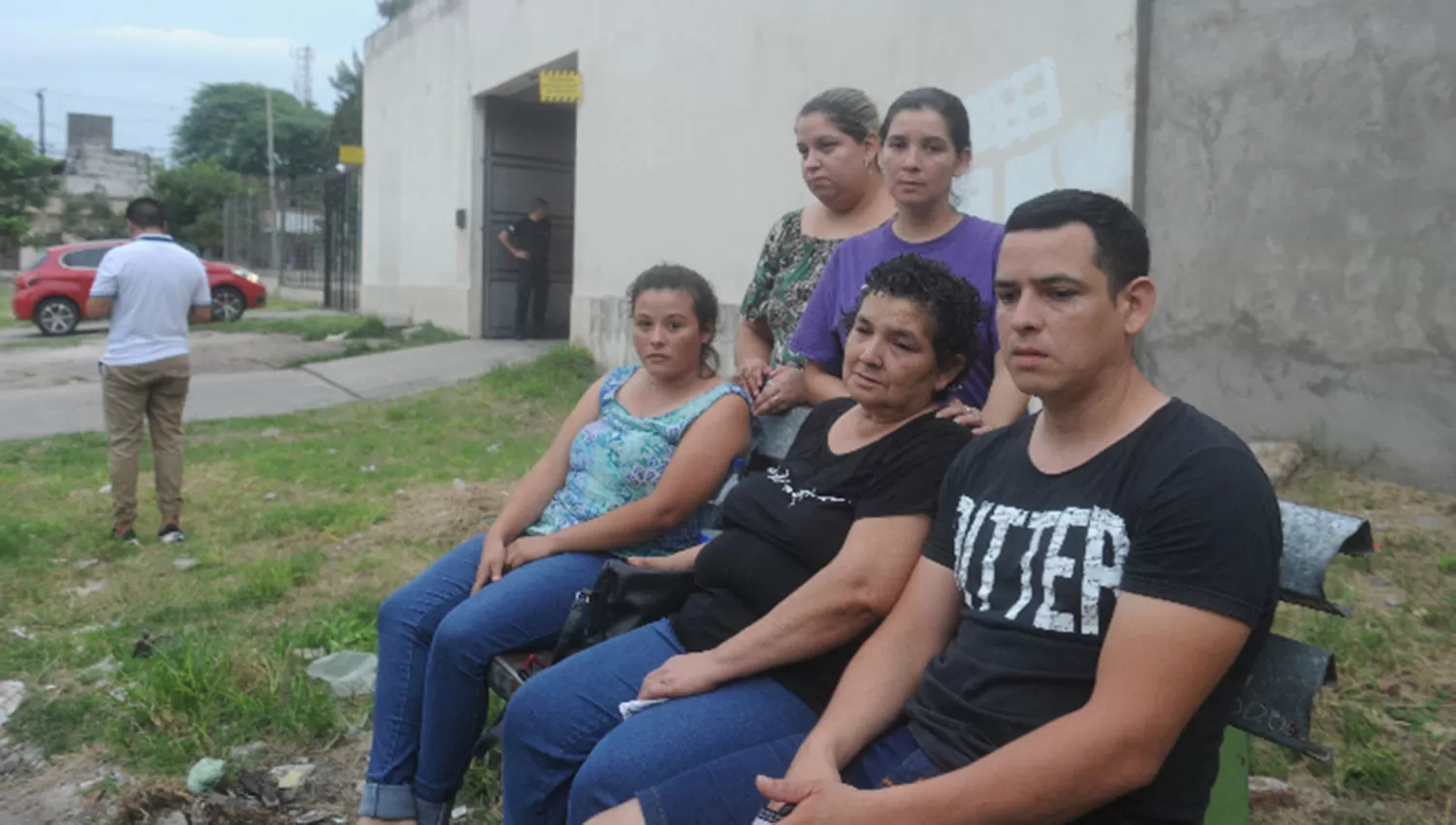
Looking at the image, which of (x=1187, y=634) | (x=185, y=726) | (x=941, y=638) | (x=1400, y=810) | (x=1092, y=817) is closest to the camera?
(x=1187, y=634)

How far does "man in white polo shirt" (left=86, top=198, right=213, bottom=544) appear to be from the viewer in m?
6.07

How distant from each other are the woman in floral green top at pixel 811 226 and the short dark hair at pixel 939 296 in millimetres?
777

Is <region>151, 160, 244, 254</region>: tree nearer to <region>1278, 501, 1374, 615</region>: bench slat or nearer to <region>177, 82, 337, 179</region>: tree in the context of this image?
<region>177, 82, 337, 179</region>: tree

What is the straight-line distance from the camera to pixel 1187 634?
5.08 ft

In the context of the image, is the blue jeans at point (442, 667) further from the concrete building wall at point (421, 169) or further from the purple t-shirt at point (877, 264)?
the concrete building wall at point (421, 169)

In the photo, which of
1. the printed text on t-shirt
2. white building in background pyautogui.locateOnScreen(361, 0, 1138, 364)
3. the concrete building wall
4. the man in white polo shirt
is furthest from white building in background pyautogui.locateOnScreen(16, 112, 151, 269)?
the printed text on t-shirt

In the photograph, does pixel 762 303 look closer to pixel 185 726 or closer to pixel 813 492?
pixel 813 492

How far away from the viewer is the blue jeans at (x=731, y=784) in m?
1.90

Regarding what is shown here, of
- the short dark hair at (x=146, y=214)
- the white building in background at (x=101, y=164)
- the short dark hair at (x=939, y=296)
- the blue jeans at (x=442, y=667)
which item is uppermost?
the white building in background at (x=101, y=164)

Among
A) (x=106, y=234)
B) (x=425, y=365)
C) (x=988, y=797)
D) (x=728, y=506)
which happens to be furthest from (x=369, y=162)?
(x=106, y=234)

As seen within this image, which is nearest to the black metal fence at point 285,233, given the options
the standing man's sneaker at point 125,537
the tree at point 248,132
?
the standing man's sneaker at point 125,537

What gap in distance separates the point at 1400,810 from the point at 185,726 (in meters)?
3.43

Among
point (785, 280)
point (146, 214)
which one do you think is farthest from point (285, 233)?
point (785, 280)

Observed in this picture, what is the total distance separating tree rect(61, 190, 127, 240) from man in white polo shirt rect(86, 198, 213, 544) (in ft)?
143
